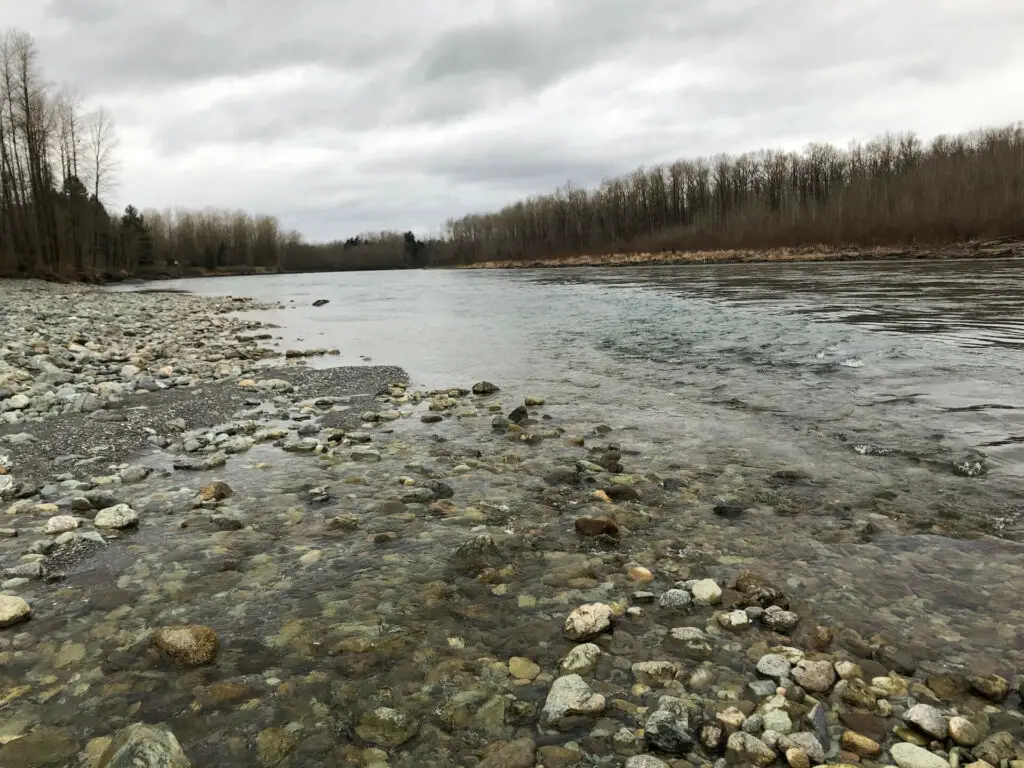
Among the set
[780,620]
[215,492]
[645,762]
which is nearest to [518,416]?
[215,492]

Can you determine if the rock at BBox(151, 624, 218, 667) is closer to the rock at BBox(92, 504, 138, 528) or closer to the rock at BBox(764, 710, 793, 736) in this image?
the rock at BBox(92, 504, 138, 528)

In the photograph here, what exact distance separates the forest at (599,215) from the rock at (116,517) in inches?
1693

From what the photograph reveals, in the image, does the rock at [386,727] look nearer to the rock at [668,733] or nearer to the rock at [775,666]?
the rock at [668,733]

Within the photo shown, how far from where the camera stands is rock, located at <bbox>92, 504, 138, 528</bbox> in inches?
178

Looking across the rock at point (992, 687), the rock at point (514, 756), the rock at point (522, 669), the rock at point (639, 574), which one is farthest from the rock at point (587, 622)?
the rock at point (992, 687)

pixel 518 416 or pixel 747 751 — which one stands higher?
pixel 518 416

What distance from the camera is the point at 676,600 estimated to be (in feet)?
11.4

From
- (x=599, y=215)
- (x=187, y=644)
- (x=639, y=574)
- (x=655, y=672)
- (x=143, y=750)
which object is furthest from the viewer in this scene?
(x=599, y=215)

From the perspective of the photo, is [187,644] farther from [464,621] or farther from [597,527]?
[597,527]

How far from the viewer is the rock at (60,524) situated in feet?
14.5

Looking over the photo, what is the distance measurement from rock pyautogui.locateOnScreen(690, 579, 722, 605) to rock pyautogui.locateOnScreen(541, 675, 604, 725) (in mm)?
1081

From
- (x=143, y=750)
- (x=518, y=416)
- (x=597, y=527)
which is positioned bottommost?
(x=597, y=527)

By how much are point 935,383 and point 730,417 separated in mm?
3752

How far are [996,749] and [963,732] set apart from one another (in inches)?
4.1
